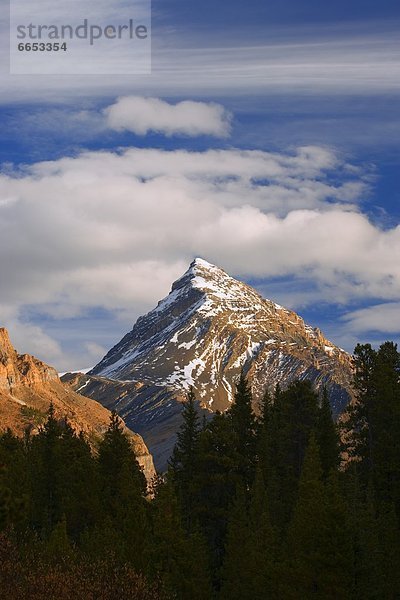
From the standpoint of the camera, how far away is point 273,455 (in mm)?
63156

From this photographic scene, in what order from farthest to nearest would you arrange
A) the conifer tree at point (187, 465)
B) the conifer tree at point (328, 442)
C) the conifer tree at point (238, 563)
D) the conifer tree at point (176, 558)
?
the conifer tree at point (187, 465), the conifer tree at point (328, 442), the conifer tree at point (238, 563), the conifer tree at point (176, 558)

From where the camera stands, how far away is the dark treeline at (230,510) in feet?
124

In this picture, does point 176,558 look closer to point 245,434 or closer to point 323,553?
point 323,553

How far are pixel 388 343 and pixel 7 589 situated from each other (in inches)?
1543

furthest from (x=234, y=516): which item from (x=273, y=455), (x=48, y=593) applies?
(x=48, y=593)

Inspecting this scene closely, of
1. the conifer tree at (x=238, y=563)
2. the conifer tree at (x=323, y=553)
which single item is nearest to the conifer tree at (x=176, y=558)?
the conifer tree at (x=238, y=563)

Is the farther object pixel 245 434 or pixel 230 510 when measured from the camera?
pixel 245 434

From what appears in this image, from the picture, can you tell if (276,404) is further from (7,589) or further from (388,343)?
(7,589)

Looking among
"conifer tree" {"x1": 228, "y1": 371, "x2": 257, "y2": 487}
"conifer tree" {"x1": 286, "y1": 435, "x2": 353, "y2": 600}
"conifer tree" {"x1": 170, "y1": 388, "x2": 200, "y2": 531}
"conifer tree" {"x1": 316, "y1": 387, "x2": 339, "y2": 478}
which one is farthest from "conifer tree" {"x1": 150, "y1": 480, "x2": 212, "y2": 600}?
"conifer tree" {"x1": 228, "y1": 371, "x2": 257, "y2": 487}

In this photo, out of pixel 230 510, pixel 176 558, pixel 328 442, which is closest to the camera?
pixel 176 558

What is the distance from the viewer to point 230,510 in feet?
185

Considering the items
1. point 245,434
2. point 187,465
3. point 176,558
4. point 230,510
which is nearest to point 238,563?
point 176,558

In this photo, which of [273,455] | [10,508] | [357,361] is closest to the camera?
[10,508]

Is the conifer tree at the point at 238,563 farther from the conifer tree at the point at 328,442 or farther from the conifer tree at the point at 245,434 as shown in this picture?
the conifer tree at the point at 245,434
